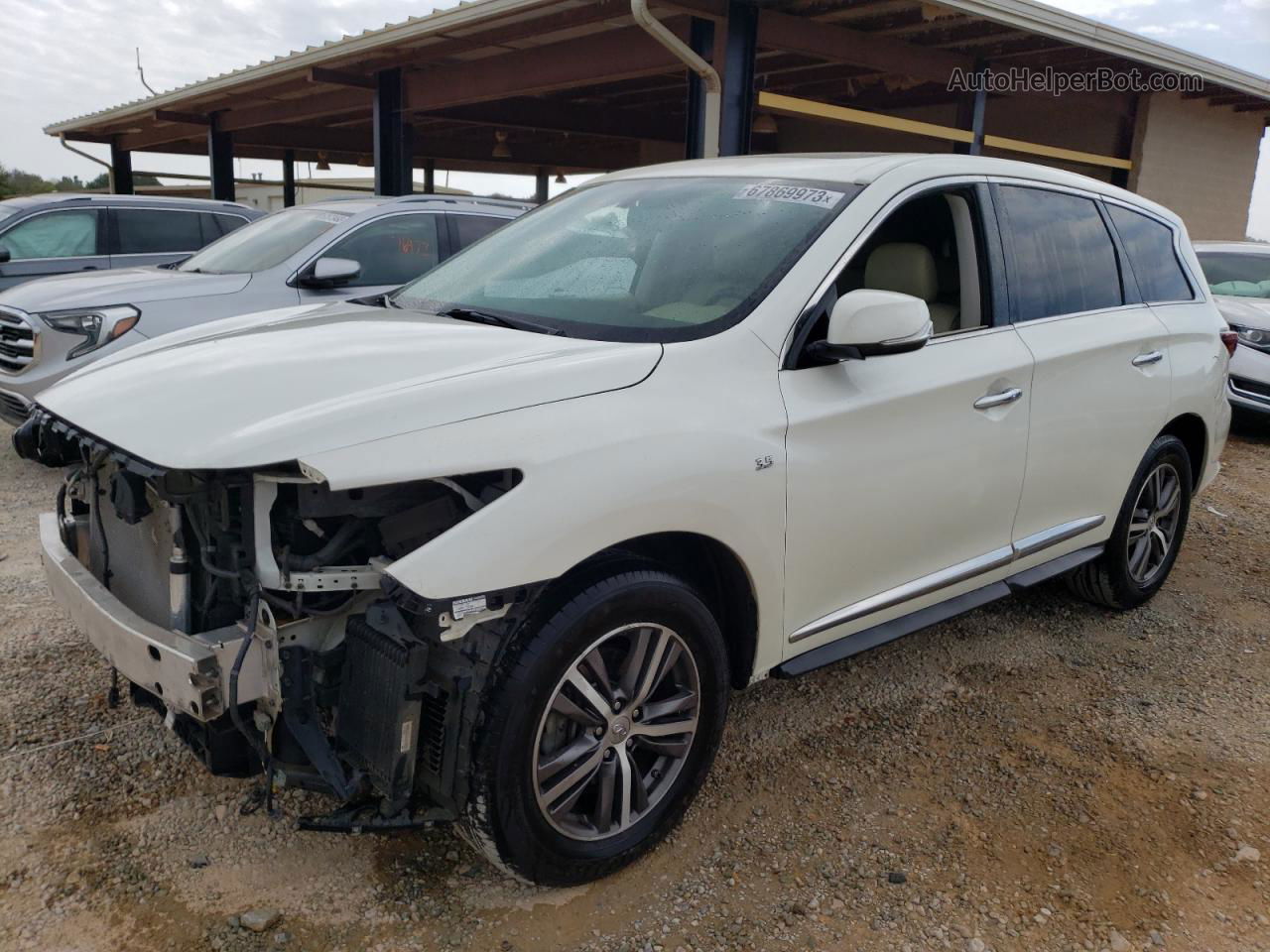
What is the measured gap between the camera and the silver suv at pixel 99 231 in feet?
28.6

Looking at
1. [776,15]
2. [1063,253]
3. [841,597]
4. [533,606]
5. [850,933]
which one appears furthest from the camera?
[776,15]

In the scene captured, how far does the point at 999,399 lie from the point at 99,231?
8.60 meters

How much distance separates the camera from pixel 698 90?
347 inches

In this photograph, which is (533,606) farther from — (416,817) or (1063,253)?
(1063,253)

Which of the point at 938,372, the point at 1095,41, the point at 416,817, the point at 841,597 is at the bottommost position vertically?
the point at 416,817

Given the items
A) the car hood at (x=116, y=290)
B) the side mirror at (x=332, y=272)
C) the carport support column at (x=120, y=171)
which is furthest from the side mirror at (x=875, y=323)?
the carport support column at (x=120, y=171)

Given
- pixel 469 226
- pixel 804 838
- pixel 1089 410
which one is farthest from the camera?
pixel 469 226

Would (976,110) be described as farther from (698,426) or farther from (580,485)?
(580,485)

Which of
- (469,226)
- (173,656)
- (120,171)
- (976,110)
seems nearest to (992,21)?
(976,110)

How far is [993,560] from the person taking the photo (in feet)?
11.6

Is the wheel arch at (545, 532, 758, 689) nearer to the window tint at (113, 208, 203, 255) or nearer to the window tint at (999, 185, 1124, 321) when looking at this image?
the window tint at (999, 185, 1124, 321)

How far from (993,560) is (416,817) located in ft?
7.26

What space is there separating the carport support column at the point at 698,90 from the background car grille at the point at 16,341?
5.33 meters

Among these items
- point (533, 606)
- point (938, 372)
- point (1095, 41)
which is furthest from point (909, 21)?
point (533, 606)
